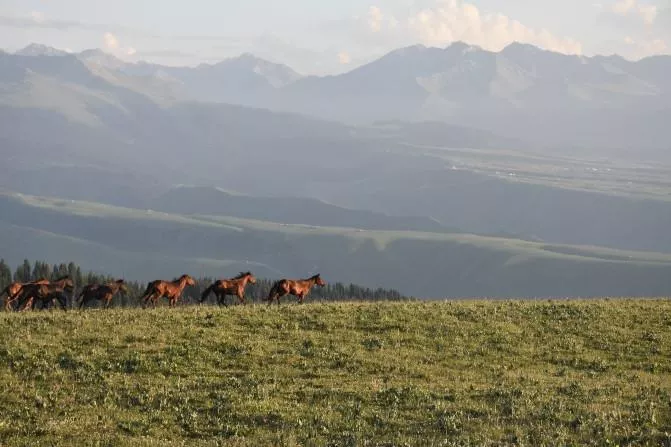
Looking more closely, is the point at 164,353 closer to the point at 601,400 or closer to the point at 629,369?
the point at 601,400

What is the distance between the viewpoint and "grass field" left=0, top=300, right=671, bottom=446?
59.9 feet

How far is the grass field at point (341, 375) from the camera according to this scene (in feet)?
59.9

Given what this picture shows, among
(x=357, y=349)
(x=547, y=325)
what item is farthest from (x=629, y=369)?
(x=357, y=349)

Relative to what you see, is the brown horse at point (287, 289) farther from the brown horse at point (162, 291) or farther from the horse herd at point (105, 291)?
the brown horse at point (162, 291)

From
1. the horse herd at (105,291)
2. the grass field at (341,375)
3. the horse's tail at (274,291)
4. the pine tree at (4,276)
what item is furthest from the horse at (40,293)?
the pine tree at (4,276)

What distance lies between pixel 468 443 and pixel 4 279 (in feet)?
255

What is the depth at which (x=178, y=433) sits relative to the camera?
1831 centimetres

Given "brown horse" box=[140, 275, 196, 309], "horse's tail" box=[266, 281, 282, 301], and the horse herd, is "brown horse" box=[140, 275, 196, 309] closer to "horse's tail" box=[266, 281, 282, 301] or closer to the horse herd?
the horse herd

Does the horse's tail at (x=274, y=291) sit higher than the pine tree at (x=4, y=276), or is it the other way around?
the horse's tail at (x=274, y=291)

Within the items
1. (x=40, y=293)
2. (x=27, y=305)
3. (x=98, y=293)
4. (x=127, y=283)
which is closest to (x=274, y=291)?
(x=98, y=293)

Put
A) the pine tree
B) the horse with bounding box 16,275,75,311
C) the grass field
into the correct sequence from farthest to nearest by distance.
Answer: the pine tree
the horse with bounding box 16,275,75,311
the grass field

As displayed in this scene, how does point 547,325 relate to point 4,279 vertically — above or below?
above

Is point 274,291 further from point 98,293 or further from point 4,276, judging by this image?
point 4,276

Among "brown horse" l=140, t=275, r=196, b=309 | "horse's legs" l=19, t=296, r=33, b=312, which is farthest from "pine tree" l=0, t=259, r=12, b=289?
"brown horse" l=140, t=275, r=196, b=309
